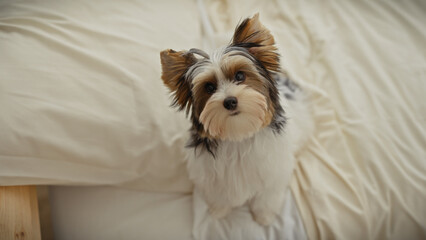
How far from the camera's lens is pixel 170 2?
235 cm

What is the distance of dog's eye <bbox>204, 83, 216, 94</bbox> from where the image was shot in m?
1.39

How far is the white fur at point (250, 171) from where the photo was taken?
5.25 ft

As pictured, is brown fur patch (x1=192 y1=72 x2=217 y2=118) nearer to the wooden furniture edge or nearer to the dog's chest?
the dog's chest

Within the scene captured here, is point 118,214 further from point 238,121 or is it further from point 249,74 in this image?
point 249,74

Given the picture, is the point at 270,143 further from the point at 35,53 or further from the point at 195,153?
the point at 35,53

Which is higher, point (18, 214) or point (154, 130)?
point (154, 130)

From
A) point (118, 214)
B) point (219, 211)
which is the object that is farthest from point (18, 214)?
point (219, 211)

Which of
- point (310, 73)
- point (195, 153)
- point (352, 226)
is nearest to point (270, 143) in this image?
point (195, 153)

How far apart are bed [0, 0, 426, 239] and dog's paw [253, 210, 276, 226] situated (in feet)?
0.15

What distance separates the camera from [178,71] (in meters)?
1.45

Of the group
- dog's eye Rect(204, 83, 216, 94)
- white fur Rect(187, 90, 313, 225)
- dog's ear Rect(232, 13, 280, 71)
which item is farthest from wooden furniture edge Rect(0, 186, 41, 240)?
dog's ear Rect(232, 13, 280, 71)

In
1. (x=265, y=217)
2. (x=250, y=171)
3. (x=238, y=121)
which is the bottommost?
(x=265, y=217)

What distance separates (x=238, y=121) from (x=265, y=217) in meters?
0.78

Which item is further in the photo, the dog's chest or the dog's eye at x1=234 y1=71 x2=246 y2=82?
the dog's chest
